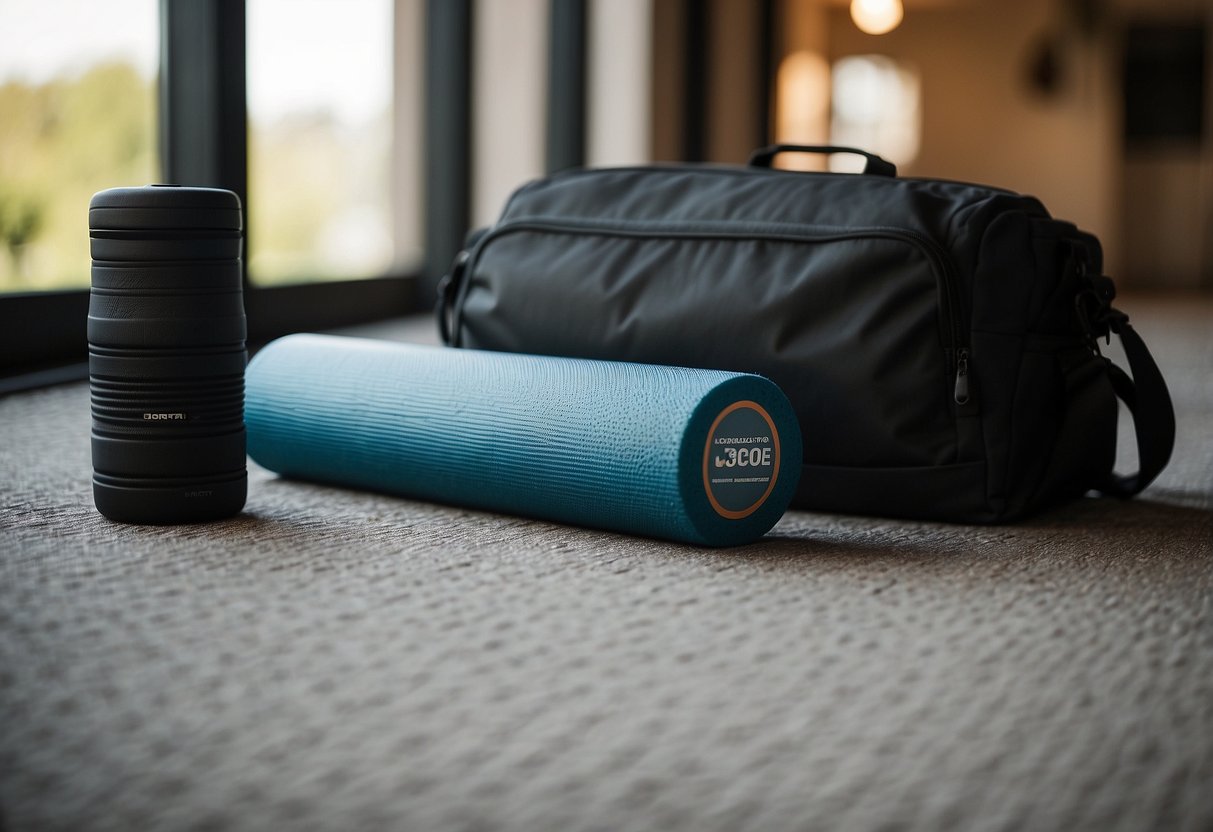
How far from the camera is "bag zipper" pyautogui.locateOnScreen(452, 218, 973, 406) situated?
52.6 inches

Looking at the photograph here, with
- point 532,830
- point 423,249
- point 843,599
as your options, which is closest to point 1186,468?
point 843,599

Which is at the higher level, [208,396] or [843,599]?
[208,396]

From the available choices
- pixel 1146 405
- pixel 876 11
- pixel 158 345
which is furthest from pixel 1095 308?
pixel 876 11

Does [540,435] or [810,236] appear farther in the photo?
[810,236]

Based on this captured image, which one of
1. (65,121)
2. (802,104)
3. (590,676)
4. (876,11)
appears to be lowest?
(590,676)

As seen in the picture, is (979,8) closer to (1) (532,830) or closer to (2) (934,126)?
(2) (934,126)

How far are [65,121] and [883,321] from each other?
1501mm

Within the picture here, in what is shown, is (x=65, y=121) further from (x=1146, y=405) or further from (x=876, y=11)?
(x=876, y=11)

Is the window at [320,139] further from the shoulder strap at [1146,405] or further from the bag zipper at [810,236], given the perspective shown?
the shoulder strap at [1146,405]

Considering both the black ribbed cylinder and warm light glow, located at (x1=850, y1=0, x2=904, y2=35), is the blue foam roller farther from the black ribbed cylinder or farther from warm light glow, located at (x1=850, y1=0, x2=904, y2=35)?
warm light glow, located at (x1=850, y1=0, x2=904, y2=35)

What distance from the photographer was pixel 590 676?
876mm

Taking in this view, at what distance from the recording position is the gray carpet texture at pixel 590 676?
70 cm

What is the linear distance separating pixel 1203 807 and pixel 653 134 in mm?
3486

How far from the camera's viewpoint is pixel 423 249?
363cm
